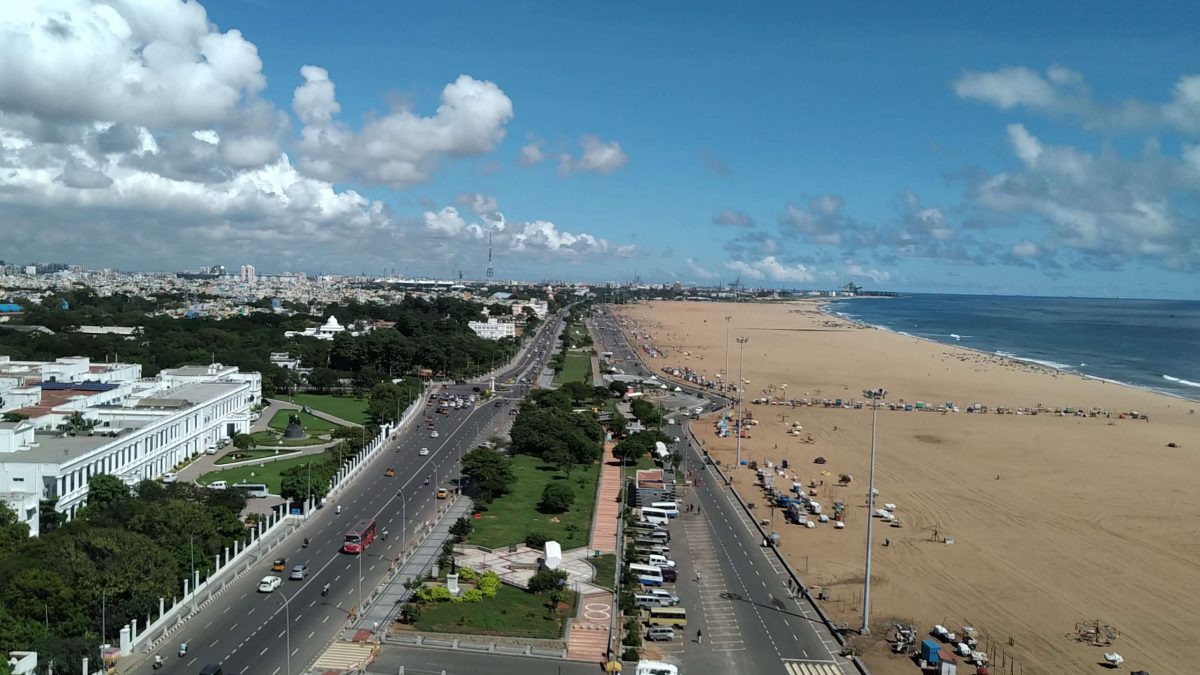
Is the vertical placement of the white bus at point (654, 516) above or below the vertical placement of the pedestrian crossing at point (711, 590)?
above

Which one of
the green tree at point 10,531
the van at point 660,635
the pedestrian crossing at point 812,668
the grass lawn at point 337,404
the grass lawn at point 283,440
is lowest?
the pedestrian crossing at point 812,668

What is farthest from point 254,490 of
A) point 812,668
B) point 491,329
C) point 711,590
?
point 491,329

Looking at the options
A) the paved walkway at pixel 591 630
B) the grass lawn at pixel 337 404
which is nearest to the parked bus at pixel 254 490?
the grass lawn at pixel 337 404

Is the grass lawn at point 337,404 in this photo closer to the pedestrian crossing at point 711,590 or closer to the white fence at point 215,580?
the white fence at point 215,580

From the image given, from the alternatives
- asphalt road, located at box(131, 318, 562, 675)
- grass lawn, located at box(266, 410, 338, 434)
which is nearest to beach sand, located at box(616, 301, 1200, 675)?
asphalt road, located at box(131, 318, 562, 675)

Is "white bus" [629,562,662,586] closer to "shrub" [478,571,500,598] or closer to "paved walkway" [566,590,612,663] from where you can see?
"paved walkway" [566,590,612,663]

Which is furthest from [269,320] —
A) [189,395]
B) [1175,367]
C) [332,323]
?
[1175,367]

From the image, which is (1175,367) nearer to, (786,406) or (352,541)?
(786,406)
